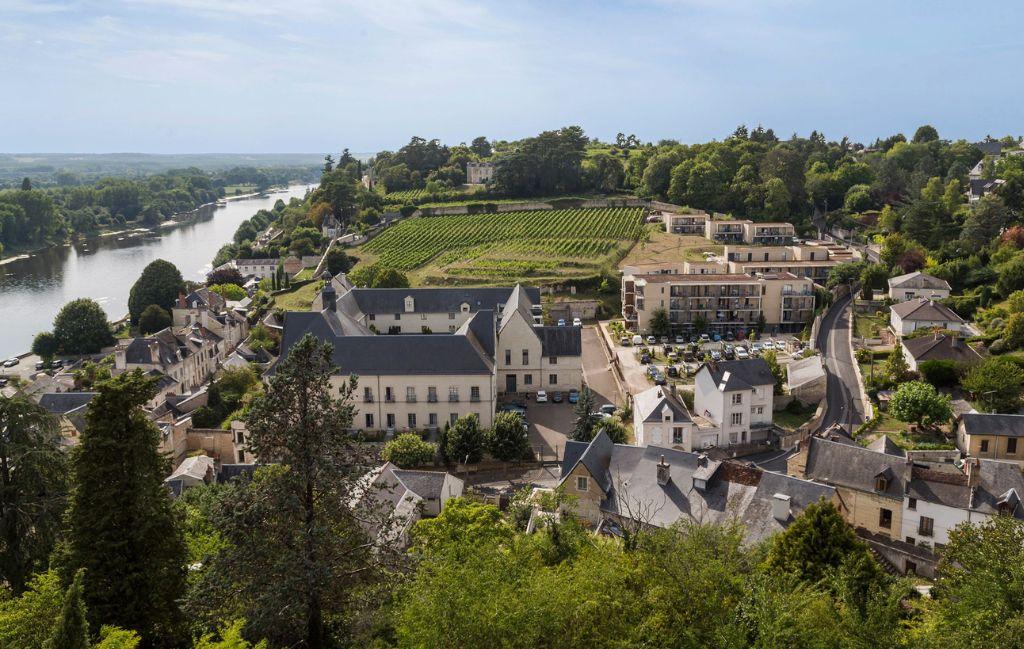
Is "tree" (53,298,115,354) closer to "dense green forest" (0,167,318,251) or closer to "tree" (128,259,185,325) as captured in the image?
"tree" (128,259,185,325)

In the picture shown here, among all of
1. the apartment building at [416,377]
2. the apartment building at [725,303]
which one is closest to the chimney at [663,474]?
the apartment building at [416,377]

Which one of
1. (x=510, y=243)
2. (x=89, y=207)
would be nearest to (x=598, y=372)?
(x=510, y=243)

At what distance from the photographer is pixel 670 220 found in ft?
246

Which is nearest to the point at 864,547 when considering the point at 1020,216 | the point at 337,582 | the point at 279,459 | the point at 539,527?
the point at 539,527

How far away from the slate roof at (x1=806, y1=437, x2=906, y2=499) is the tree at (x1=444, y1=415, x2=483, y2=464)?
12960 millimetres

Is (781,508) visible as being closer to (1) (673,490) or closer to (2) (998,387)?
(1) (673,490)

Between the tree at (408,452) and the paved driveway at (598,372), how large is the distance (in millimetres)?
11397

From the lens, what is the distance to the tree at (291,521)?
1231 centimetres

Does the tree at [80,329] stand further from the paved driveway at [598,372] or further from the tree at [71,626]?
the tree at [71,626]

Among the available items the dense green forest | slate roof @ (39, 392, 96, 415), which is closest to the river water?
the dense green forest

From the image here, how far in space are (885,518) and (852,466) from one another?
5.97 ft

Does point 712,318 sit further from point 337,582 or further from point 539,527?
point 337,582

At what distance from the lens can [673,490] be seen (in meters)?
23.4

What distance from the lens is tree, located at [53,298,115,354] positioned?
173 feet
